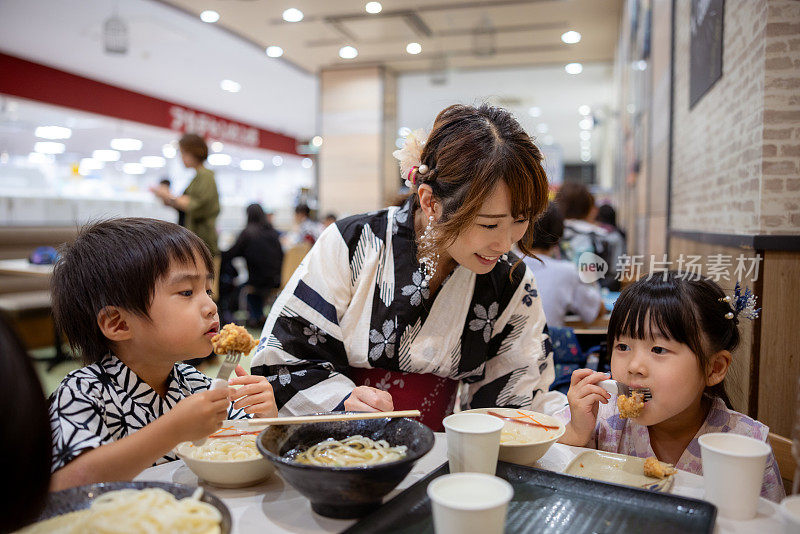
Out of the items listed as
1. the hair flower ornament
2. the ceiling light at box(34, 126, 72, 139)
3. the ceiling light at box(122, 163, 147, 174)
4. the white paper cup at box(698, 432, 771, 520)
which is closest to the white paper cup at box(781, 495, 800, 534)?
the white paper cup at box(698, 432, 771, 520)

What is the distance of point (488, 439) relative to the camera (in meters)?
0.99

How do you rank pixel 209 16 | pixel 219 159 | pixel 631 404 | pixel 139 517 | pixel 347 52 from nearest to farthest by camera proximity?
pixel 139 517, pixel 631 404, pixel 209 16, pixel 347 52, pixel 219 159

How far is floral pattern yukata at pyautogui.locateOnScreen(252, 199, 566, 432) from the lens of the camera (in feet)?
5.39

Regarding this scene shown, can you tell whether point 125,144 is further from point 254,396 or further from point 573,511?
point 573,511

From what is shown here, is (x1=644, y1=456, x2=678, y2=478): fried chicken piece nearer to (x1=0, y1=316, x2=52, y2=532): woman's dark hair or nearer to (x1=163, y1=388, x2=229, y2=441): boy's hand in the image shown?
(x1=163, y1=388, x2=229, y2=441): boy's hand

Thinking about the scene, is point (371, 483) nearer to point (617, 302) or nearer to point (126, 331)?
point (126, 331)

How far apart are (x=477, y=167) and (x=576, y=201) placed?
3.32 metres

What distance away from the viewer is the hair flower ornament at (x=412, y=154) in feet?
5.53

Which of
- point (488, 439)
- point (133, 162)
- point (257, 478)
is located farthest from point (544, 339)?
point (133, 162)

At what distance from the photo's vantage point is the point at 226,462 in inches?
39.8

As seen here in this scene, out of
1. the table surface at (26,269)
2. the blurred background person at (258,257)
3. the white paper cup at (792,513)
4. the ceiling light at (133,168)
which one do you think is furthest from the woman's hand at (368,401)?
the ceiling light at (133,168)

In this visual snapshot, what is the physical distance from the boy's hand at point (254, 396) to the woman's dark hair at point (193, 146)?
4.15m

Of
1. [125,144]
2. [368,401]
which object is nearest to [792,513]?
[368,401]

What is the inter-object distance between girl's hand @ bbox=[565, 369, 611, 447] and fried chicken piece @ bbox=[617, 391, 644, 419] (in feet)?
0.22
